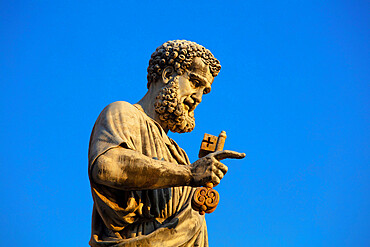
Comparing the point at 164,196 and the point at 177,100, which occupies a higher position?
the point at 177,100

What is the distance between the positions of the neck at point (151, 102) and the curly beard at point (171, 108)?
6 cm

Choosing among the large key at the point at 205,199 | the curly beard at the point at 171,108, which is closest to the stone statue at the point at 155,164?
the curly beard at the point at 171,108

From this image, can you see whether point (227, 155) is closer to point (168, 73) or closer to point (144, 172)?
point (144, 172)

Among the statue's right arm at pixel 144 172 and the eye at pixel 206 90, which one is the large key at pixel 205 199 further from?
the eye at pixel 206 90

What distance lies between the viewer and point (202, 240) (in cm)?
715

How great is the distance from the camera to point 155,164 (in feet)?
20.5

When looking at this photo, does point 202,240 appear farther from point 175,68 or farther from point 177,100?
point 175,68

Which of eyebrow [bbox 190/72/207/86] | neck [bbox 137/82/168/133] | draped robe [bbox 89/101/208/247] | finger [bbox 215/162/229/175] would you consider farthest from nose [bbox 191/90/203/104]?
finger [bbox 215/162/229/175]

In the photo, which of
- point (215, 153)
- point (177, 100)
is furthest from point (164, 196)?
point (177, 100)

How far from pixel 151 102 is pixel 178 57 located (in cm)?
71

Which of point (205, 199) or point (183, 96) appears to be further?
point (183, 96)

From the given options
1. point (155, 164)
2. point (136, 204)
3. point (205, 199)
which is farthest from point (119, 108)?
point (205, 199)

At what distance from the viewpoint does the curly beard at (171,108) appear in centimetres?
754

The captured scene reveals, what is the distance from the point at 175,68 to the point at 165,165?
1.89 meters
